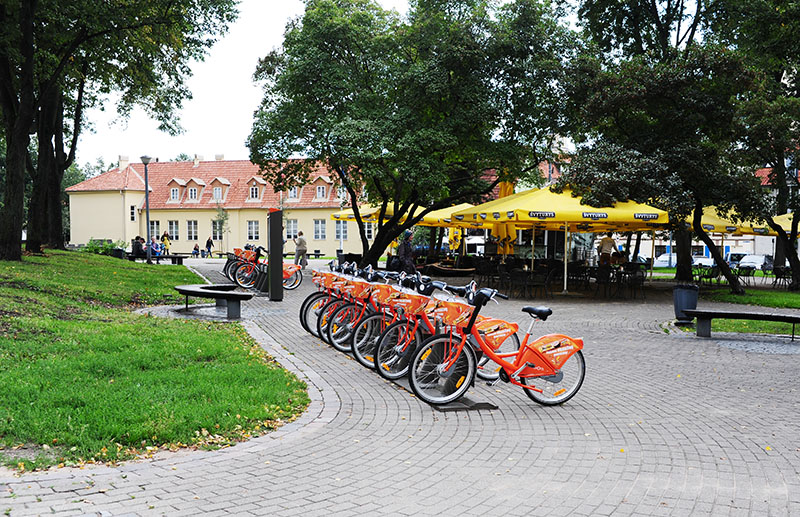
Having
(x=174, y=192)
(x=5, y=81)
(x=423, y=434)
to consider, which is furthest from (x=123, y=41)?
(x=174, y=192)

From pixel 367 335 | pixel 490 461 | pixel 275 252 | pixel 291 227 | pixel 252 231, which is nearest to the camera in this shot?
pixel 490 461

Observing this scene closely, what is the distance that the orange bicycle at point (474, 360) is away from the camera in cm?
630

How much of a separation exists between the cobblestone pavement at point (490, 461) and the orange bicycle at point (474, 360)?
203mm

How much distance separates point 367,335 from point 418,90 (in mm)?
14728

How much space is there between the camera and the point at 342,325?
9250 millimetres

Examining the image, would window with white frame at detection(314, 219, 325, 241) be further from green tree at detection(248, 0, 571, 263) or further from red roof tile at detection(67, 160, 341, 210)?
green tree at detection(248, 0, 571, 263)

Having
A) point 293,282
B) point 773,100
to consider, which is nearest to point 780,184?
point 773,100

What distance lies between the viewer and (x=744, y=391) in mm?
7230

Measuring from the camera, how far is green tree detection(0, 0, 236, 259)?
1744cm

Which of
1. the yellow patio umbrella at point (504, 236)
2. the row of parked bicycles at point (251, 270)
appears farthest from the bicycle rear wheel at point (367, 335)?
the yellow patio umbrella at point (504, 236)

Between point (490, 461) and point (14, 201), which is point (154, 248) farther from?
point (490, 461)

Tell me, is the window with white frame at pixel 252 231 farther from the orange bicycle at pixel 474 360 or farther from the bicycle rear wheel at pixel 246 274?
the orange bicycle at pixel 474 360

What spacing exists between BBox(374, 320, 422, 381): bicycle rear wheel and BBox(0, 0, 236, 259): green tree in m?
14.2

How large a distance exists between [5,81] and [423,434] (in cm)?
1878
